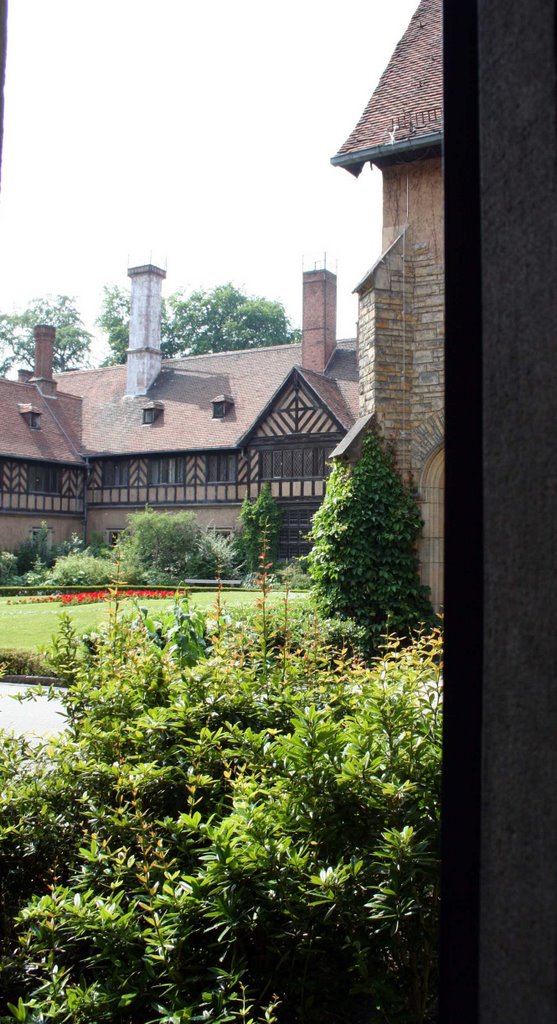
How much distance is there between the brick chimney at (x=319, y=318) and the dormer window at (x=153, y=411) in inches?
241

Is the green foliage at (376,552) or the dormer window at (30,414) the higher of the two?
the dormer window at (30,414)

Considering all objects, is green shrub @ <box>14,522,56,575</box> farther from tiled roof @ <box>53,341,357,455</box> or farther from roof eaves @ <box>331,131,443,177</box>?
roof eaves @ <box>331,131,443,177</box>

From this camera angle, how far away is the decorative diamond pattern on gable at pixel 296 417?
1123 inches

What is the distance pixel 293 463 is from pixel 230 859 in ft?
89.3

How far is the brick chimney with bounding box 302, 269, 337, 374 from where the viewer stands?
3102 centimetres

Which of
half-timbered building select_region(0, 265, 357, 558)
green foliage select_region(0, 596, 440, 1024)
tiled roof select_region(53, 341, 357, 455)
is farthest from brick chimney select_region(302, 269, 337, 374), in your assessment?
green foliage select_region(0, 596, 440, 1024)

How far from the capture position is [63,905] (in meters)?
2.15

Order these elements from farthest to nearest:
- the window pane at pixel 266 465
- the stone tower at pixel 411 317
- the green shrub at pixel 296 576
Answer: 1. the window pane at pixel 266 465
2. the green shrub at pixel 296 576
3. the stone tower at pixel 411 317

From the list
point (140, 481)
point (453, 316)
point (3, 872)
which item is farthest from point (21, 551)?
point (453, 316)

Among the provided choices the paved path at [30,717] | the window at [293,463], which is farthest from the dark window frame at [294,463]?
the paved path at [30,717]

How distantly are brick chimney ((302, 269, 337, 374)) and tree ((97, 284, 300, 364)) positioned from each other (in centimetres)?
1575

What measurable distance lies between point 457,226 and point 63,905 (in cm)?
183

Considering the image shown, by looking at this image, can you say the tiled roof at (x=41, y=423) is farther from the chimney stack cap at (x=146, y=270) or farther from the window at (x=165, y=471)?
the chimney stack cap at (x=146, y=270)

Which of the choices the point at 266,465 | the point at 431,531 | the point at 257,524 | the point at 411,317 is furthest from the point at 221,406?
the point at 431,531
